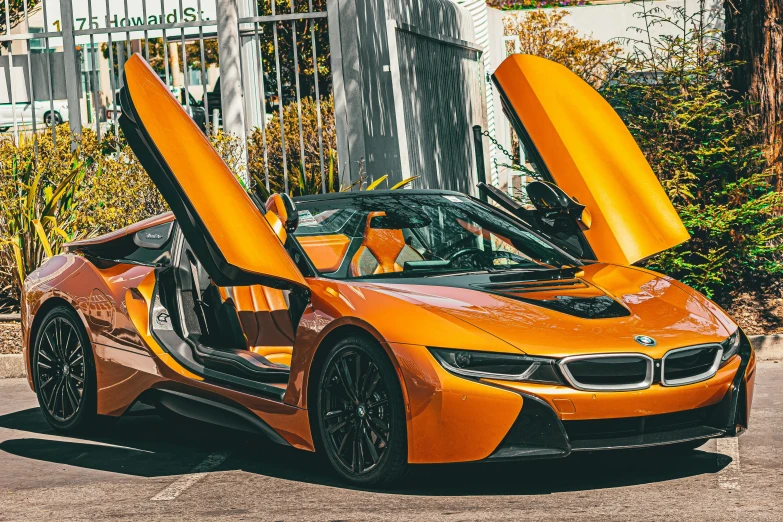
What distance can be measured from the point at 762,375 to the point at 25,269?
20.6 ft

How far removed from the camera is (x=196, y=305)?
22.3ft

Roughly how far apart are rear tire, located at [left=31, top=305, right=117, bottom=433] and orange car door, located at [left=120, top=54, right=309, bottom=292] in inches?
56.2

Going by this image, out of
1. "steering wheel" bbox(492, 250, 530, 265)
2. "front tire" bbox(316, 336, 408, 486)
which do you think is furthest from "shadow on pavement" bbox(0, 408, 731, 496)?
"steering wheel" bbox(492, 250, 530, 265)

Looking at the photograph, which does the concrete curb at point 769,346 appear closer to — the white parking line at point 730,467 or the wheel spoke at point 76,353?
the white parking line at point 730,467

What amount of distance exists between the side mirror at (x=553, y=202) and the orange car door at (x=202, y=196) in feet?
5.27

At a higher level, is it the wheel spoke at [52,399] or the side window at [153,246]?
the side window at [153,246]

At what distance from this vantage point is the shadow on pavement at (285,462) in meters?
5.54

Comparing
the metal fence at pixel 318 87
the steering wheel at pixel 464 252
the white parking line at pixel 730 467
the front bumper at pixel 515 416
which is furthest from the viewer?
the metal fence at pixel 318 87

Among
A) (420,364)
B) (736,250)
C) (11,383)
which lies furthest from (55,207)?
(420,364)

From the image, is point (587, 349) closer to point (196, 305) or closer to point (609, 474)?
point (609, 474)

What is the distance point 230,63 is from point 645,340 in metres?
7.74

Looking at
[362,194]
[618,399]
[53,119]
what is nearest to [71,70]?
[53,119]

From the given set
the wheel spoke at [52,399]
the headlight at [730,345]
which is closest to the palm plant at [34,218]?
the wheel spoke at [52,399]

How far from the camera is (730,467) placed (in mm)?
5824
